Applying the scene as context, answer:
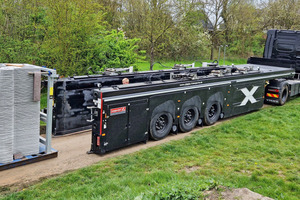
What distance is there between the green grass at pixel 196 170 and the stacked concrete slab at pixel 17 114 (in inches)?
46.9

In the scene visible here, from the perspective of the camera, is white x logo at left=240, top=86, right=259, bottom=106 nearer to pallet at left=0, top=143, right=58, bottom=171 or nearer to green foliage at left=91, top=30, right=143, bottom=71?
green foliage at left=91, top=30, right=143, bottom=71

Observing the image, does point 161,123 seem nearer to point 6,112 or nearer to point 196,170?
point 196,170

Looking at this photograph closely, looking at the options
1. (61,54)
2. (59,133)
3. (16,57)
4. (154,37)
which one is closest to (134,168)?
(59,133)

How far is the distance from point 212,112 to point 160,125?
9.03 feet

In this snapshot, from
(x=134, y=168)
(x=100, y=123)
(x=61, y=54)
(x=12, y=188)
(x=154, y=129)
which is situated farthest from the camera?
(x=61, y=54)

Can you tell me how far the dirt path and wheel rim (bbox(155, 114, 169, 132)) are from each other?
355 mm

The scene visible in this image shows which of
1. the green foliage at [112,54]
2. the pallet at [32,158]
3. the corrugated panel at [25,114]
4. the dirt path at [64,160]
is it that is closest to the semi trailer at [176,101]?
the dirt path at [64,160]

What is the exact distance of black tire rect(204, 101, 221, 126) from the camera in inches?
417

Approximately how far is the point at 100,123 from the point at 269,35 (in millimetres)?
13240

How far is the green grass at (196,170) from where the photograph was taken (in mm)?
5496

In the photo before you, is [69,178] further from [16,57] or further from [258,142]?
[16,57]

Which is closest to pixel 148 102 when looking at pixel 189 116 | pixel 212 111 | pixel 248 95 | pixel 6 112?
pixel 189 116

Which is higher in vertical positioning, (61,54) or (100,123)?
(61,54)

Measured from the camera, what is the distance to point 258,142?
8922 mm
